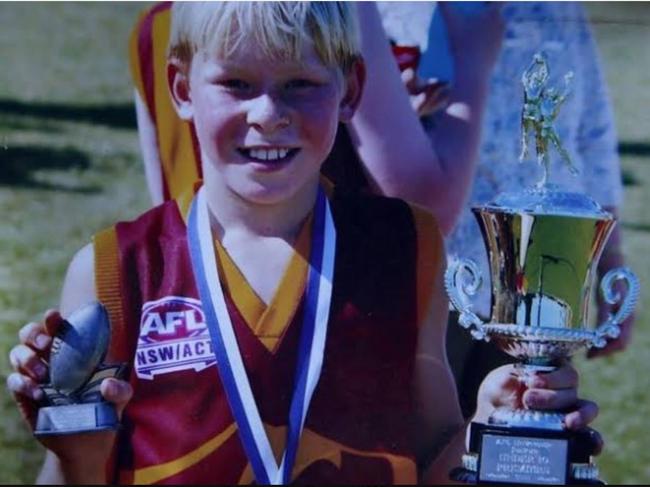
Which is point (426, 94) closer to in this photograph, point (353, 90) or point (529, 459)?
point (353, 90)

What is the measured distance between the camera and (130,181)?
3861 millimetres

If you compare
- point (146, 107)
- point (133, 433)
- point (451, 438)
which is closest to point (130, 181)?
point (146, 107)

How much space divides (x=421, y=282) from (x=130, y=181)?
2.19ft

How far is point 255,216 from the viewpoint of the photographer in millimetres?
3789

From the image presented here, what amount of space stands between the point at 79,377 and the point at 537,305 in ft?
3.15

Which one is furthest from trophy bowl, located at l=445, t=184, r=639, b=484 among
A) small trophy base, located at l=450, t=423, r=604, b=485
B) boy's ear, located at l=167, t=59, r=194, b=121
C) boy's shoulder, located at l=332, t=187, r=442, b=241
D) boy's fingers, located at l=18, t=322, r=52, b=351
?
boy's fingers, located at l=18, t=322, r=52, b=351

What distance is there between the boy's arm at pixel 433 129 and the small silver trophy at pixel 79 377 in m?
0.68

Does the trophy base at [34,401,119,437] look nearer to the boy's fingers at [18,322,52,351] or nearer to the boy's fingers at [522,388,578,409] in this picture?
the boy's fingers at [18,322,52,351]

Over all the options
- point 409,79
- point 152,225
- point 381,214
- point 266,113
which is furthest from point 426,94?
point 152,225

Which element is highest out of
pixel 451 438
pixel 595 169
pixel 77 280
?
pixel 595 169

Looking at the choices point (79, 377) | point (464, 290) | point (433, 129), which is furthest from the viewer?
point (433, 129)

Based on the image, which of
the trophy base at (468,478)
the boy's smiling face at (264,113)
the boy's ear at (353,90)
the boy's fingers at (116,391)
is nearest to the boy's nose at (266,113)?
the boy's smiling face at (264,113)

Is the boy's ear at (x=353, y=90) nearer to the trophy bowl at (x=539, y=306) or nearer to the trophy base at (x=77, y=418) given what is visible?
the trophy bowl at (x=539, y=306)

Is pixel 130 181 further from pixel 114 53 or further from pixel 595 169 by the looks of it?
pixel 595 169
